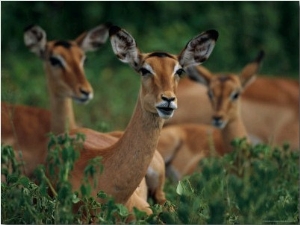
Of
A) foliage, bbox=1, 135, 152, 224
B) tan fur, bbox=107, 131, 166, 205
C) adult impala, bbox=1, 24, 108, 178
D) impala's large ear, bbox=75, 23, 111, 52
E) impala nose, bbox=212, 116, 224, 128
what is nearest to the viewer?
foliage, bbox=1, 135, 152, 224

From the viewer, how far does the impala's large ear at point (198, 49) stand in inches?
226

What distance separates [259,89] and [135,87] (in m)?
1.61

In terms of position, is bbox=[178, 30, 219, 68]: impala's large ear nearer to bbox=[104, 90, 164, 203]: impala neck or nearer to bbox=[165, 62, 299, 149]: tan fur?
bbox=[104, 90, 164, 203]: impala neck

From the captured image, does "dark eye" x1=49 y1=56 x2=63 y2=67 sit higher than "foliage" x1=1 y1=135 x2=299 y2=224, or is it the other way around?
"dark eye" x1=49 y1=56 x2=63 y2=67

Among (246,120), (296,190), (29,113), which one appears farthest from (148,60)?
(246,120)

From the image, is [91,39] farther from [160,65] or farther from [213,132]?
[160,65]

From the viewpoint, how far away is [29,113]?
7992 millimetres

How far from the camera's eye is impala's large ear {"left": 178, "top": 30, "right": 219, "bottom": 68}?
226 inches

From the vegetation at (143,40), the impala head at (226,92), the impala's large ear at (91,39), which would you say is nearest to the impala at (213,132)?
the impala head at (226,92)

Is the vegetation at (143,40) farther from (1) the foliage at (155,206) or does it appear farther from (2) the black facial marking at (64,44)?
(1) the foliage at (155,206)

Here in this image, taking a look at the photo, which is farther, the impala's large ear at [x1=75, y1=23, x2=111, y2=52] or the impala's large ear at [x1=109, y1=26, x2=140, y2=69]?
the impala's large ear at [x1=75, y1=23, x2=111, y2=52]

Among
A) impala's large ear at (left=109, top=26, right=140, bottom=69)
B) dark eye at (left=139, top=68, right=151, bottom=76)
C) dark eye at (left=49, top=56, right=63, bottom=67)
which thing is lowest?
dark eye at (left=49, top=56, right=63, bottom=67)

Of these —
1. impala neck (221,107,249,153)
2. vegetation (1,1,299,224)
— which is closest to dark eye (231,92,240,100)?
impala neck (221,107,249,153)

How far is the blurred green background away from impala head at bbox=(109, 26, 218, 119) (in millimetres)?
5483
